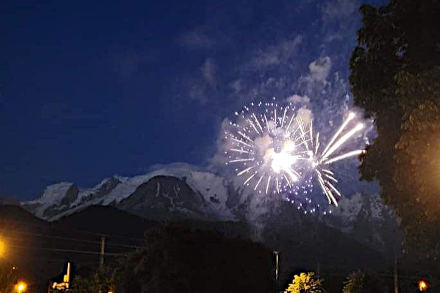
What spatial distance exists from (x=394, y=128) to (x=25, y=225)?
189579 mm

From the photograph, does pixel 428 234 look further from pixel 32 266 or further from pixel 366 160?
pixel 32 266

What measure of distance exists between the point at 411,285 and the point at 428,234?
69.2 meters

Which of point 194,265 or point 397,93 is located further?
point 194,265

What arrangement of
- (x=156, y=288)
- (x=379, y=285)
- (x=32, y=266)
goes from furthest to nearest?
1. (x=32, y=266)
2. (x=379, y=285)
3. (x=156, y=288)

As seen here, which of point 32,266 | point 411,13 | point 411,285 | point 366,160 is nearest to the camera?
point 411,13

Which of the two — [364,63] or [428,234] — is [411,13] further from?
[428,234]

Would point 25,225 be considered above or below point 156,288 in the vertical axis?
above

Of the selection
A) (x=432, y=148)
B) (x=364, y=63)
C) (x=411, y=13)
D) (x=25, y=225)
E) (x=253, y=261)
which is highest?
(x=25, y=225)

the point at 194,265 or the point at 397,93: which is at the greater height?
the point at 397,93

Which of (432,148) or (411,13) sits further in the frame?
(411,13)

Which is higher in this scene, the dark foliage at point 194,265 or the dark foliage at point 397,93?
the dark foliage at point 397,93

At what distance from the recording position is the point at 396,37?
26.1 meters

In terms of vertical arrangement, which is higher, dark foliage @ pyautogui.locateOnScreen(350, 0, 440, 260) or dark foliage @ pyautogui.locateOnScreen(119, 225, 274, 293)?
dark foliage @ pyautogui.locateOnScreen(350, 0, 440, 260)


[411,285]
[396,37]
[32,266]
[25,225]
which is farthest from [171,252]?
[25,225]
